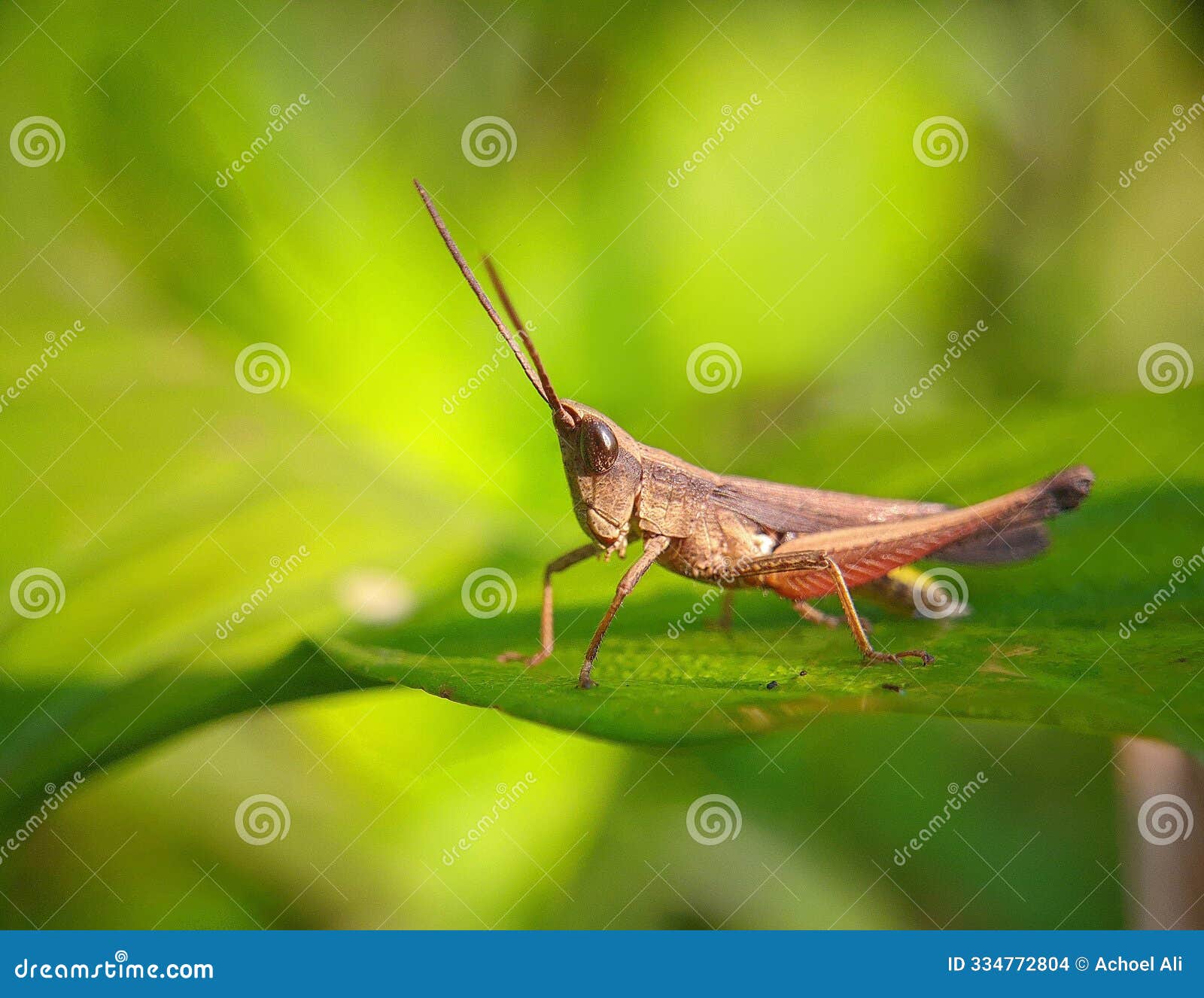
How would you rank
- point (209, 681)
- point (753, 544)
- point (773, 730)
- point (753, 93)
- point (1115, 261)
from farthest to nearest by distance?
1. point (1115, 261)
2. point (753, 93)
3. point (753, 544)
4. point (209, 681)
5. point (773, 730)

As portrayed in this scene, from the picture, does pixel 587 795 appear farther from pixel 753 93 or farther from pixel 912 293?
pixel 753 93

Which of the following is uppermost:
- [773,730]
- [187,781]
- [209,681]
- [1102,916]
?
[1102,916]

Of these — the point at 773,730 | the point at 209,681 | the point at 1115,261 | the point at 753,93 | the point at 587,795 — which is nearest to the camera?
the point at 773,730

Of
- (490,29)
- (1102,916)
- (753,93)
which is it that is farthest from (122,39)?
(1102,916)

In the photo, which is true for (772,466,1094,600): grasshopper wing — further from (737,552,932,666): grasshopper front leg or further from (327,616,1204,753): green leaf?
(327,616,1204,753): green leaf

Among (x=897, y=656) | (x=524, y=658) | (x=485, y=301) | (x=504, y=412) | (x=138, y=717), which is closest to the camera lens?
(x=138, y=717)

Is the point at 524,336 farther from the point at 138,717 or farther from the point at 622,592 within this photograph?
the point at 138,717

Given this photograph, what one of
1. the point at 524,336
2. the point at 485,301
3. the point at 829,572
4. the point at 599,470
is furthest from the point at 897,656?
the point at 485,301
